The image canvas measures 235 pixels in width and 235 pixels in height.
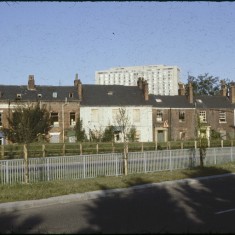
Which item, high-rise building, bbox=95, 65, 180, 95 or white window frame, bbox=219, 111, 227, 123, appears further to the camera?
high-rise building, bbox=95, 65, 180, 95

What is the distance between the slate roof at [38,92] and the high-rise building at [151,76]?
349 feet

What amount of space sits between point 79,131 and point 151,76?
12821 centimetres

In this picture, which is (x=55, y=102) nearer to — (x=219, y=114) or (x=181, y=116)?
(x=181, y=116)

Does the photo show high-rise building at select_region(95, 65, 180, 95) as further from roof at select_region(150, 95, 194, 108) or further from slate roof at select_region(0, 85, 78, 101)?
slate roof at select_region(0, 85, 78, 101)

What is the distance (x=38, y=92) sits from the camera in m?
59.0

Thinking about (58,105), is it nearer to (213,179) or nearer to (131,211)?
(213,179)

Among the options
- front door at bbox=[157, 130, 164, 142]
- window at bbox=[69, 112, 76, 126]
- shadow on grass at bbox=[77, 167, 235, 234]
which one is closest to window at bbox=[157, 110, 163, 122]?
front door at bbox=[157, 130, 164, 142]

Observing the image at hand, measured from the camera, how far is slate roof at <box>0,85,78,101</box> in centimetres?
5697

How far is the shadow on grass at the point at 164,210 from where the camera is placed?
33.5 feet

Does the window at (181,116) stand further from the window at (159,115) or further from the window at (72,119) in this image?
the window at (72,119)

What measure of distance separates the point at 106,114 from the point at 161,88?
11871cm

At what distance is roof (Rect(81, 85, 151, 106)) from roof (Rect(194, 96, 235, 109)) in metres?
9.70

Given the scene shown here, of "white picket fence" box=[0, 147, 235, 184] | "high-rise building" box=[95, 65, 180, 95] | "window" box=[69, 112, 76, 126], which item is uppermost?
"high-rise building" box=[95, 65, 180, 95]

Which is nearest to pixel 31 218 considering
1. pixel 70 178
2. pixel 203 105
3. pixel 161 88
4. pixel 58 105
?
pixel 70 178
